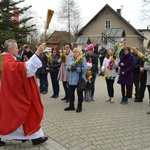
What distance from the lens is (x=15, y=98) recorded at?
4.07 meters

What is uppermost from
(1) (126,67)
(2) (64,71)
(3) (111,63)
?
(3) (111,63)

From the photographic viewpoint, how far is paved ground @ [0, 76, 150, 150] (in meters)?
4.43

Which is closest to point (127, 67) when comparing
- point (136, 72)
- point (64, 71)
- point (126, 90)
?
point (126, 90)

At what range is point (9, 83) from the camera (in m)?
4.02

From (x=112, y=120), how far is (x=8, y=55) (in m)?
3.14

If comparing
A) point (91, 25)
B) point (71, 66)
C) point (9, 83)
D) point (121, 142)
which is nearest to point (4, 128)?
point (9, 83)

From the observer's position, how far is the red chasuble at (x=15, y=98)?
3990mm

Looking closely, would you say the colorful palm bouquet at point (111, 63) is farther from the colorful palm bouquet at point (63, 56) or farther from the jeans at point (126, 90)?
the colorful palm bouquet at point (63, 56)

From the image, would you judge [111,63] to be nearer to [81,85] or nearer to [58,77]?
[81,85]

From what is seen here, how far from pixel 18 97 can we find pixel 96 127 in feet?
7.07

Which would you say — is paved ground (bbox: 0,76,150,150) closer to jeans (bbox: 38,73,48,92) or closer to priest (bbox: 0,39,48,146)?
priest (bbox: 0,39,48,146)

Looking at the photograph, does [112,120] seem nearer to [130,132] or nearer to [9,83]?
[130,132]

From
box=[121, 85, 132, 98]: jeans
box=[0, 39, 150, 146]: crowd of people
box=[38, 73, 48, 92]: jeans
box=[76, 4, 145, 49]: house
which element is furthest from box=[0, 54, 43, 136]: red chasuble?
box=[76, 4, 145, 49]: house

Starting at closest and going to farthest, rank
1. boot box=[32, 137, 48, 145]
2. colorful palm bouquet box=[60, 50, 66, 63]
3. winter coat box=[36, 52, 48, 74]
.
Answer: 1. boot box=[32, 137, 48, 145]
2. colorful palm bouquet box=[60, 50, 66, 63]
3. winter coat box=[36, 52, 48, 74]
